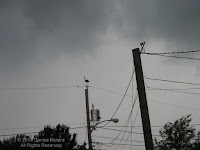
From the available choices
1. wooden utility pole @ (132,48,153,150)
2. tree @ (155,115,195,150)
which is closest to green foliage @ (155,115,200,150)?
tree @ (155,115,195,150)

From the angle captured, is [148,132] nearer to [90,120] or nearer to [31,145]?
[90,120]

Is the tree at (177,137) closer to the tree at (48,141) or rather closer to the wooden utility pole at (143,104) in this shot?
the tree at (48,141)

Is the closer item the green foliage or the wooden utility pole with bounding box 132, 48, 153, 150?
the wooden utility pole with bounding box 132, 48, 153, 150

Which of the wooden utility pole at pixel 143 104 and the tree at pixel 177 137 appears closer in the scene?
the wooden utility pole at pixel 143 104

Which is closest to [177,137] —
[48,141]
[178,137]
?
[178,137]

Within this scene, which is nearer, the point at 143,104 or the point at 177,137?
the point at 143,104

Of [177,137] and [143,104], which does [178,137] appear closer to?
[177,137]

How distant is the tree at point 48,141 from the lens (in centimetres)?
3684

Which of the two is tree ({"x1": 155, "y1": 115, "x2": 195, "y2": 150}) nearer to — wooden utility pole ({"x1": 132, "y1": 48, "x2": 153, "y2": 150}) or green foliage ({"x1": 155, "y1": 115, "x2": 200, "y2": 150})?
green foliage ({"x1": 155, "y1": 115, "x2": 200, "y2": 150})

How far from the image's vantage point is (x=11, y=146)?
36.8 meters

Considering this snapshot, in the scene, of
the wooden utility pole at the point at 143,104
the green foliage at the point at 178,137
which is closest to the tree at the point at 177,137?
the green foliage at the point at 178,137

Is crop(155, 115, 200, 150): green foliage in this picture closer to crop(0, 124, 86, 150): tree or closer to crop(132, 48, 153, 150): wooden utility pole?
crop(0, 124, 86, 150): tree

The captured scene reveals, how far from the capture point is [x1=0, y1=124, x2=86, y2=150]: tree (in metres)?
36.8

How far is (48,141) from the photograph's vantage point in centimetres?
3872
